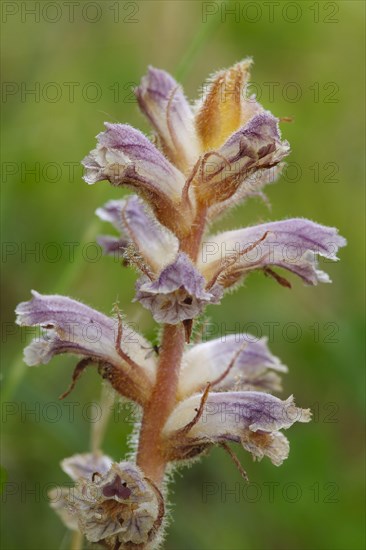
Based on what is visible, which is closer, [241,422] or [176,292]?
[176,292]

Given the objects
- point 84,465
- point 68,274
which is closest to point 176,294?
point 84,465

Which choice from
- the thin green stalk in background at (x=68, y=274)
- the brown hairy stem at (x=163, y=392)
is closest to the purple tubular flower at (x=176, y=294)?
the brown hairy stem at (x=163, y=392)

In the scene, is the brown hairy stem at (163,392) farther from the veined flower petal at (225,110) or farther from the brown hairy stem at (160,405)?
the veined flower petal at (225,110)

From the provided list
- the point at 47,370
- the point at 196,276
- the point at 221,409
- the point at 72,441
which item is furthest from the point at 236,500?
the point at 196,276

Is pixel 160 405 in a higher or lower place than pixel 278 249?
lower

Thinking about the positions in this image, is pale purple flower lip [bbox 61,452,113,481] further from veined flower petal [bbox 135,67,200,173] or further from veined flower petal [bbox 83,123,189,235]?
veined flower petal [bbox 135,67,200,173]

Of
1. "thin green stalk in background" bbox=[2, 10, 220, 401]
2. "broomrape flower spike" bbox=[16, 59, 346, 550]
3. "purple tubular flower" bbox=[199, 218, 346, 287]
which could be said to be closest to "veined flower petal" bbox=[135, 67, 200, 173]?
"broomrape flower spike" bbox=[16, 59, 346, 550]

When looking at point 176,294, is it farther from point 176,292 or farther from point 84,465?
point 84,465
